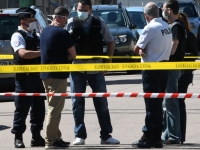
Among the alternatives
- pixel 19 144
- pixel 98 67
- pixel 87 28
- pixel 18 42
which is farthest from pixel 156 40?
pixel 19 144

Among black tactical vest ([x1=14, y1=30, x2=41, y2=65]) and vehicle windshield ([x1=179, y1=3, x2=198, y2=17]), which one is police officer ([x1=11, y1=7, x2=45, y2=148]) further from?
vehicle windshield ([x1=179, y1=3, x2=198, y2=17])

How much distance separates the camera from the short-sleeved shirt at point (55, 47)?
371 inches

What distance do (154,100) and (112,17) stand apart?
12.8 m

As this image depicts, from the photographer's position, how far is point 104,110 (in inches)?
398

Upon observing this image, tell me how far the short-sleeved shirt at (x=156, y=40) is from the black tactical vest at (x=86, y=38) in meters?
0.82

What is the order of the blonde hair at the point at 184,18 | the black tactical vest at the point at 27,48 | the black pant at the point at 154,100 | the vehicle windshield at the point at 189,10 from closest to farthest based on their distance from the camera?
the black pant at the point at 154,100 < the black tactical vest at the point at 27,48 < the blonde hair at the point at 184,18 < the vehicle windshield at the point at 189,10

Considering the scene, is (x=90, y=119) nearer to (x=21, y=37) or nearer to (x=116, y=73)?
(x=21, y=37)

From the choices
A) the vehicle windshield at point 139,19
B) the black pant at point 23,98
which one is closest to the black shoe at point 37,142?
the black pant at point 23,98

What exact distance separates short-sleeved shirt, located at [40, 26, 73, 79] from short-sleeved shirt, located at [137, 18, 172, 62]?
939 millimetres

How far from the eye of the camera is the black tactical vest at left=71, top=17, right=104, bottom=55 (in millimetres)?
10039

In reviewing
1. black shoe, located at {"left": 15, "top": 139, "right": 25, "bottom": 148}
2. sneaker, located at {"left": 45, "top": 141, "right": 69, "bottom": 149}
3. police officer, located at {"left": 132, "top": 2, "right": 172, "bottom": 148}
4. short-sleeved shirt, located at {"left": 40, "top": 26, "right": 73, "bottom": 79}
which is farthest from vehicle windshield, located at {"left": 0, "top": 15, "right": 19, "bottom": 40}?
police officer, located at {"left": 132, "top": 2, "right": 172, "bottom": 148}

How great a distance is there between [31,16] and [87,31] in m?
0.78

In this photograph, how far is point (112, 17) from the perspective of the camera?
22.1 m

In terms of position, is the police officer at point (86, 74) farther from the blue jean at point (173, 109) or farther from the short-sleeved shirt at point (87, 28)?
the blue jean at point (173, 109)
